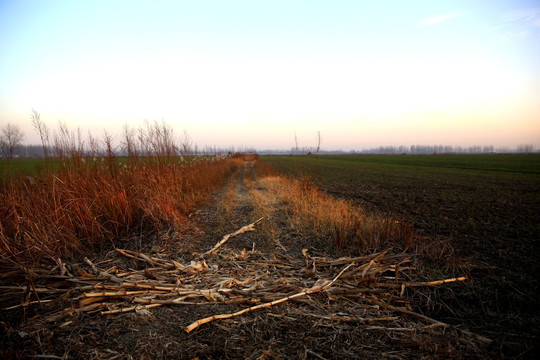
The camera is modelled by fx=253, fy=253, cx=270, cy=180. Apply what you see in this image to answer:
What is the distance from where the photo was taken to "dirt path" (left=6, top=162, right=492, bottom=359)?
216 cm

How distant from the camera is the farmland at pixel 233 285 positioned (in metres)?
2.27

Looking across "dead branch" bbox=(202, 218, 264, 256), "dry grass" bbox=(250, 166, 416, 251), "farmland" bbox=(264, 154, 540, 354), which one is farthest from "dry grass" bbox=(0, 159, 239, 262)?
"farmland" bbox=(264, 154, 540, 354)

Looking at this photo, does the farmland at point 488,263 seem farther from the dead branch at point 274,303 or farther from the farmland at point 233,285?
the dead branch at point 274,303

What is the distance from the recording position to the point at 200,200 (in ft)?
27.5

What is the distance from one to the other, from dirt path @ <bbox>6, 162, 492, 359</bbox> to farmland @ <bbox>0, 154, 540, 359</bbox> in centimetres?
1

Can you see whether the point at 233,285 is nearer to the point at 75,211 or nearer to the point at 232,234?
the point at 232,234

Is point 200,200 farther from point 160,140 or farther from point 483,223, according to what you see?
point 483,223

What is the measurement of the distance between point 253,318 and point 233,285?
642 mm

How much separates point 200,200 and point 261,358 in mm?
6731

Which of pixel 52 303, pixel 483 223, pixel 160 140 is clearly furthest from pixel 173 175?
pixel 483 223

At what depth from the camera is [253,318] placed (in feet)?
8.51

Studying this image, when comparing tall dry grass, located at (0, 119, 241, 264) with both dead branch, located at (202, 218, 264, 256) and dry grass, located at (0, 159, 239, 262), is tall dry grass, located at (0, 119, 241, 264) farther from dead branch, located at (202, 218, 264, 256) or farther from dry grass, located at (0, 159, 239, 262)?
dead branch, located at (202, 218, 264, 256)

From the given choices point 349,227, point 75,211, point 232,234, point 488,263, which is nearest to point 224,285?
point 232,234

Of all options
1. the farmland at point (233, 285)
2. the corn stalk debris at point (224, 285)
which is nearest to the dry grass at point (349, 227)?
the farmland at point (233, 285)
